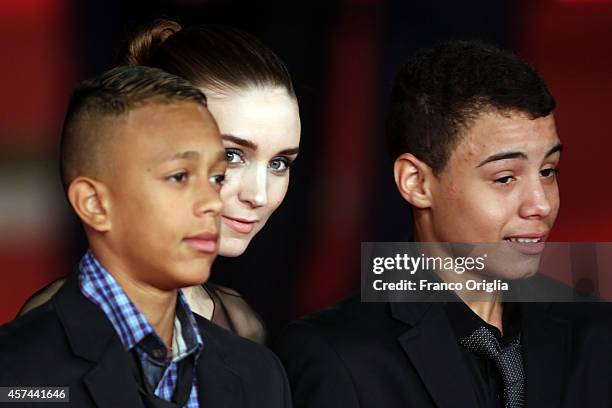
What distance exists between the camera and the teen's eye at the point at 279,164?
8.04 ft

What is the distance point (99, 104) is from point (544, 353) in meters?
1.07

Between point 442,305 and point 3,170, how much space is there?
4.11 ft

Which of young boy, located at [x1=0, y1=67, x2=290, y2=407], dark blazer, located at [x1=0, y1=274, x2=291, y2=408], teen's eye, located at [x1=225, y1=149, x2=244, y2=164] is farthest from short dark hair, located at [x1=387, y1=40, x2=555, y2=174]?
dark blazer, located at [x1=0, y1=274, x2=291, y2=408]

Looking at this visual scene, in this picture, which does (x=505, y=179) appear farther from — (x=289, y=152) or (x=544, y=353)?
(x=289, y=152)

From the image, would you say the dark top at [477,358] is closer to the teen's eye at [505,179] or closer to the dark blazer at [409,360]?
the dark blazer at [409,360]

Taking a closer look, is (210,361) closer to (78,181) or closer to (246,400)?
(246,400)

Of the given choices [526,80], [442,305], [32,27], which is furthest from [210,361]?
[32,27]

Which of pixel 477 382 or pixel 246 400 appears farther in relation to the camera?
pixel 477 382

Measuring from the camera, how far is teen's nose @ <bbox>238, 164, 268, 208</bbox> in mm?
2379

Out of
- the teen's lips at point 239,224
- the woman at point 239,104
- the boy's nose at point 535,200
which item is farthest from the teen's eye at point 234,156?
the boy's nose at point 535,200

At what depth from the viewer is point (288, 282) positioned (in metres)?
3.10

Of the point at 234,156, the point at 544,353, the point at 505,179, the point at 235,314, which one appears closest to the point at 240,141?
the point at 234,156

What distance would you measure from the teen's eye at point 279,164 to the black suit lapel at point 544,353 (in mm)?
592

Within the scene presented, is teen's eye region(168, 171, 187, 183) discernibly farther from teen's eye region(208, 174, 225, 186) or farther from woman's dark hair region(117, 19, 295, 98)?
woman's dark hair region(117, 19, 295, 98)
